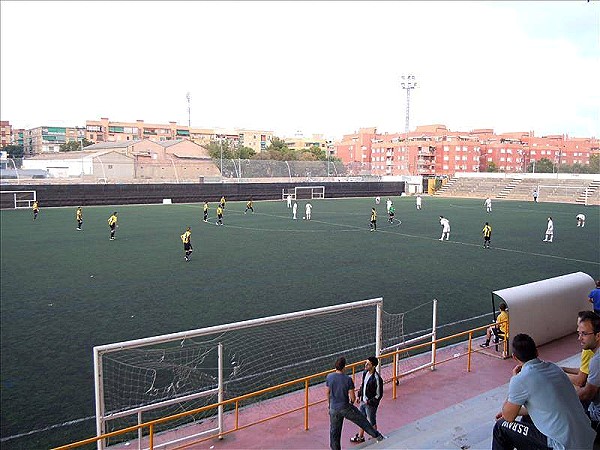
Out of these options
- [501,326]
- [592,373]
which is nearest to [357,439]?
[592,373]

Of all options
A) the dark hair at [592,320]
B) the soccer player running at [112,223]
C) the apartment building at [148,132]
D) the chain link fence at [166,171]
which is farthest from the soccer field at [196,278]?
A: the apartment building at [148,132]

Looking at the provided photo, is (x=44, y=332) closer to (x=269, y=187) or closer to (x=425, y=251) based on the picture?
(x=425, y=251)

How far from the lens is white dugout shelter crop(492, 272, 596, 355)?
9680 millimetres

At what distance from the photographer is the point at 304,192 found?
196ft

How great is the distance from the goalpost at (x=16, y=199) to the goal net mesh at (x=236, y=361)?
1542 inches

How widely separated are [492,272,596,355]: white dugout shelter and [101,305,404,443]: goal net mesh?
2164 mm

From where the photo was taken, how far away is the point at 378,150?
382ft

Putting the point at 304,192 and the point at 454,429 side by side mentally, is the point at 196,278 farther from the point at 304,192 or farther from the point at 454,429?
the point at 304,192

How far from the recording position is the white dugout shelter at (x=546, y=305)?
9.68m

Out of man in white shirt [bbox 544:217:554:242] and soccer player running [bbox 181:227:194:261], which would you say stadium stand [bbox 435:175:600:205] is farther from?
soccer player running [bbox 181:227:194:261]

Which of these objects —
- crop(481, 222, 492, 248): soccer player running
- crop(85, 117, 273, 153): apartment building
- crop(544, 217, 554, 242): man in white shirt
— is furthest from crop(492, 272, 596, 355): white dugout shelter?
crop(85, 117, 273, 153): apartment building

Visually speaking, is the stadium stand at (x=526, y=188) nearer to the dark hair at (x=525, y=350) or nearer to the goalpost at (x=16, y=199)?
the goalpost at (x=16, y=199)

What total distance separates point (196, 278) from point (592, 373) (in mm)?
13629

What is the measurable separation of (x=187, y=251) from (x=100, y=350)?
571 inches
